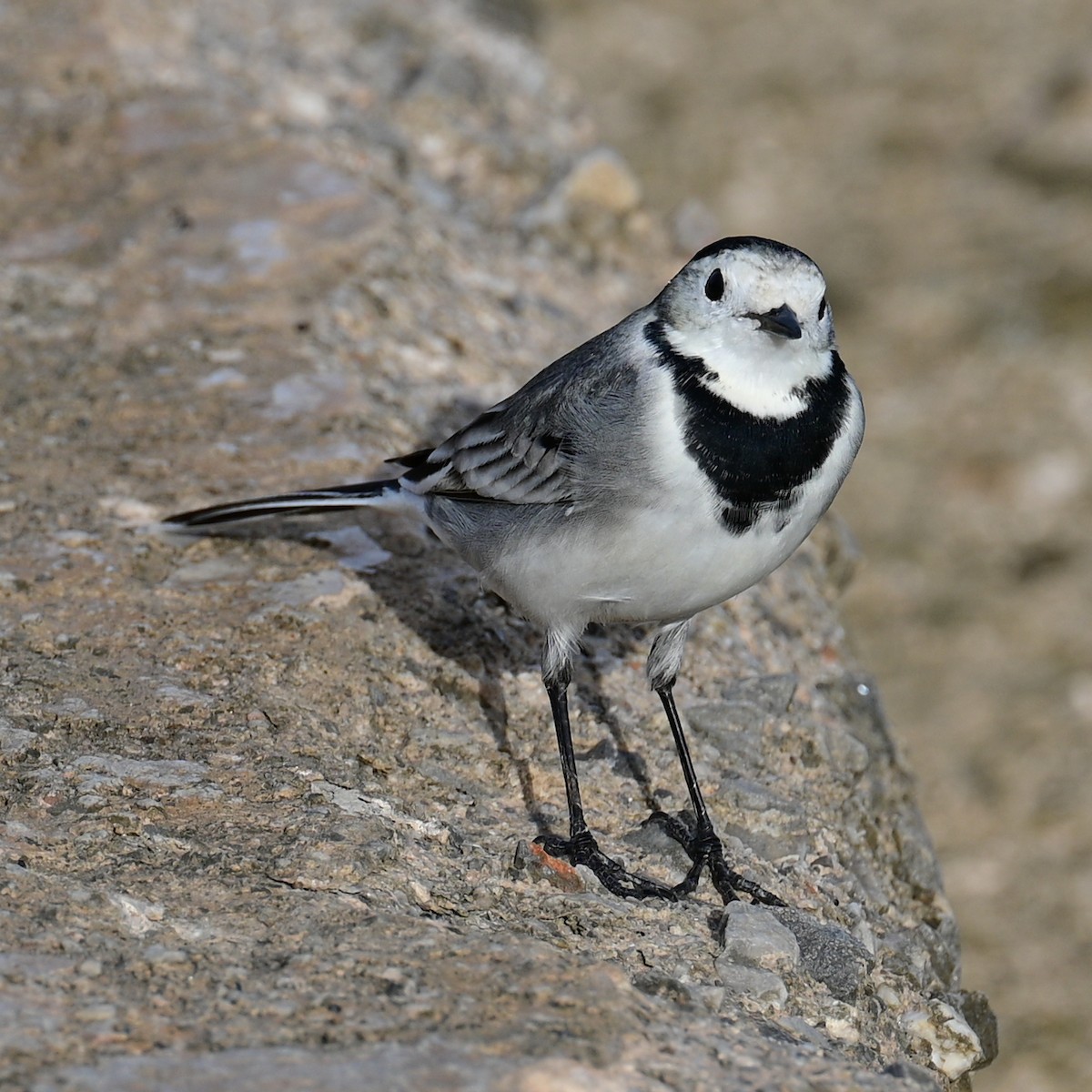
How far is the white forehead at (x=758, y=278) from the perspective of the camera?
371 cm

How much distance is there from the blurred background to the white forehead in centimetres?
351

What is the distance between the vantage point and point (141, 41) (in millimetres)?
7199

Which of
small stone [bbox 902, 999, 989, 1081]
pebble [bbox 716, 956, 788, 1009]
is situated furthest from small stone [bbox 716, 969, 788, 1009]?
small stone [bbox 902, 999, 989, 1081]

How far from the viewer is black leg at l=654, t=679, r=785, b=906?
Answer: 3834 mm

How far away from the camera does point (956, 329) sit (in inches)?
394

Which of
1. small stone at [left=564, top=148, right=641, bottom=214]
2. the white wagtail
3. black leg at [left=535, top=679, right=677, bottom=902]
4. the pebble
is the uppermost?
small stone at [left=564, top=148, right=641, bottom=214]

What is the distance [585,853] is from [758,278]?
1.49 metres

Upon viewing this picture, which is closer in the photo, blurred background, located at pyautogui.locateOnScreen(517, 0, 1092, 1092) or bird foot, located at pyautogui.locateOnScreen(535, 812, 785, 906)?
bird foot, located at pyautogui.locateOnScreen(535, 812, 785, 906)

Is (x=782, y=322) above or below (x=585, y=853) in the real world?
above

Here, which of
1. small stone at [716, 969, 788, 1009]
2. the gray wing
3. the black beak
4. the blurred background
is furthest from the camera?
the blurred background

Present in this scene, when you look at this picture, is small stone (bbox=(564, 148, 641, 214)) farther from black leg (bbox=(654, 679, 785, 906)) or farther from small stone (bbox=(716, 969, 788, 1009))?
small stone (bbox=(716, 969, 788, 1009))

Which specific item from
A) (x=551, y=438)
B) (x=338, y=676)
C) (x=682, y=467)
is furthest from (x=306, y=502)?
(x=682, y=467)

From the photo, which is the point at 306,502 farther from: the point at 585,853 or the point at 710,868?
the point at 710,868

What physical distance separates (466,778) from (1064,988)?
341cm
